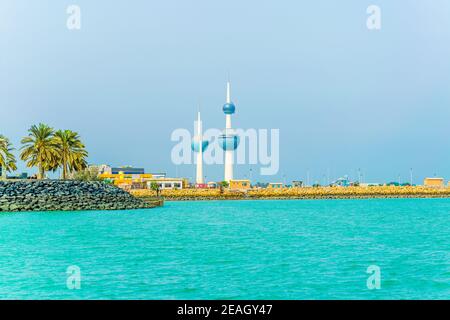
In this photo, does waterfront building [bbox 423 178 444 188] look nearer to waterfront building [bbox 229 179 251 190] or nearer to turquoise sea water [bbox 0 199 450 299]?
waterfront building [bbox 229 179 251 190]

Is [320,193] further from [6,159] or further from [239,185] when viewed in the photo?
[6,159]

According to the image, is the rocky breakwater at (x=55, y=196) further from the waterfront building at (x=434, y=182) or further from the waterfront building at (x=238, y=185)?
the waterfront building at (x=434, y=182)

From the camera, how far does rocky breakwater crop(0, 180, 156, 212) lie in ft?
232

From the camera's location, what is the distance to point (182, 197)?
148750mm

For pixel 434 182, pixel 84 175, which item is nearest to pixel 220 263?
pixel 84 175

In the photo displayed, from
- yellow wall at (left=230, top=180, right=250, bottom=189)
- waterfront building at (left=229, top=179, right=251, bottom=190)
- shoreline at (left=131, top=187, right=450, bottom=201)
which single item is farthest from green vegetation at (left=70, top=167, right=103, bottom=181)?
yellow wall at (left=230, top=180, right=250, bottom=189)

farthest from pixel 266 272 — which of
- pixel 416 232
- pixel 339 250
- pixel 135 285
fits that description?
pixel 416 232

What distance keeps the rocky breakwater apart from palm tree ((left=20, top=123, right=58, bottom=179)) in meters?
5.64

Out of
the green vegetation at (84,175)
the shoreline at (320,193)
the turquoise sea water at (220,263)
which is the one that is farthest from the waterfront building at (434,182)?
the turquoise sea water at (220,263)

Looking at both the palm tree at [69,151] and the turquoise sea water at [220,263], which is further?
the palm tree at [69,151]

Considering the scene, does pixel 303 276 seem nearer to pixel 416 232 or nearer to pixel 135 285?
pixel 135 285

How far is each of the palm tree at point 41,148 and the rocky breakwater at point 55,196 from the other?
564cm

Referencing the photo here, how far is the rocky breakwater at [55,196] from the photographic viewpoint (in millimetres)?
70562
